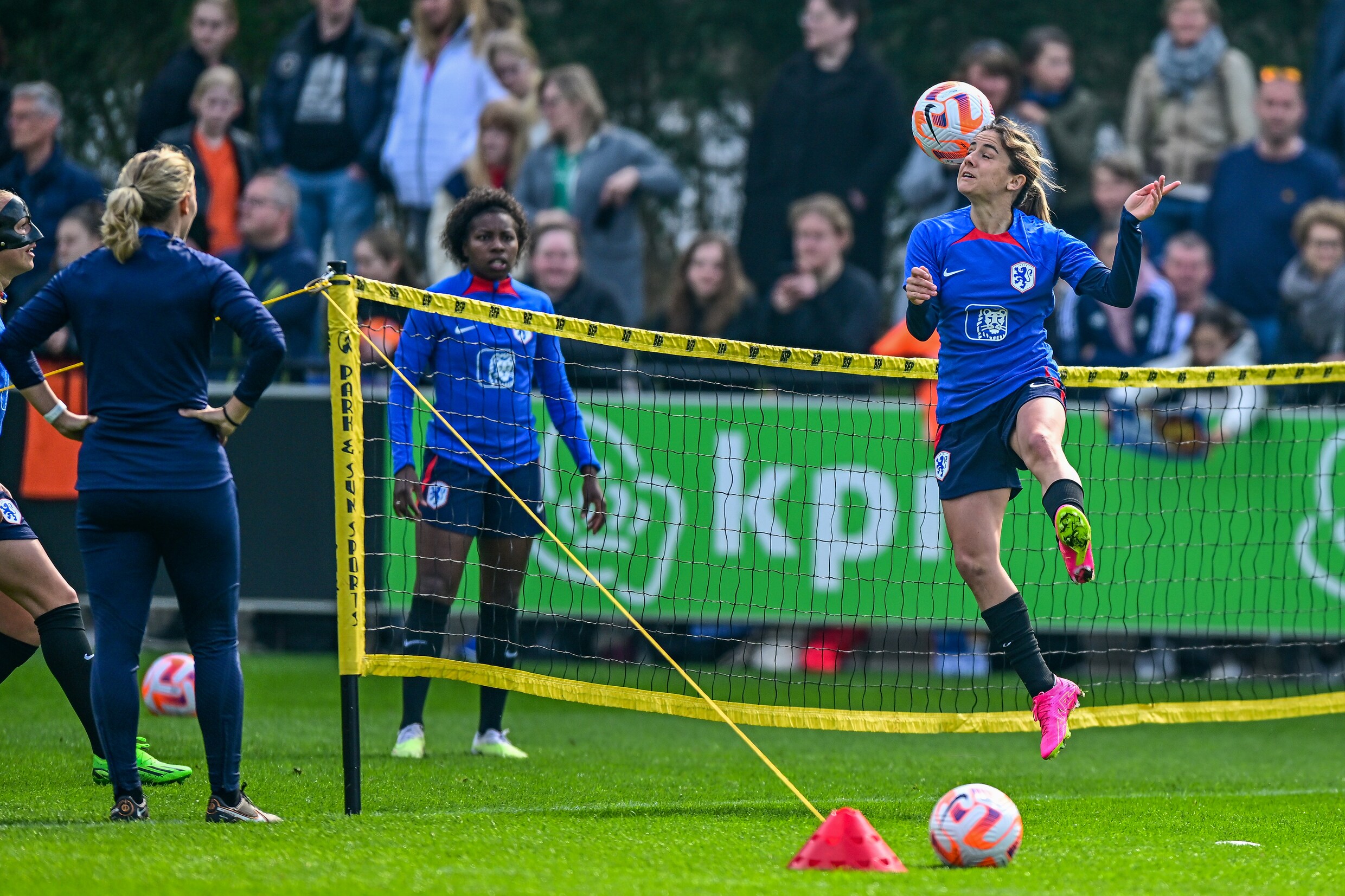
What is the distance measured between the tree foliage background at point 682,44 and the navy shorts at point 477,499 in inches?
382

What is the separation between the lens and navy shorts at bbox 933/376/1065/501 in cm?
628

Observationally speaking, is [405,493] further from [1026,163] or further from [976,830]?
[976,830]

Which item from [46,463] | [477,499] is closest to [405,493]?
[477,499]

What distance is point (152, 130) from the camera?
1341 cm

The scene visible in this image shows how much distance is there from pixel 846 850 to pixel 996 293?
94.9 inches

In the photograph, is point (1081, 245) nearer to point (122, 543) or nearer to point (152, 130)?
point (122, 543)

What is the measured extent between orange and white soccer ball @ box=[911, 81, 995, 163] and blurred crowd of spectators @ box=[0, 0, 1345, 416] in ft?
12.7

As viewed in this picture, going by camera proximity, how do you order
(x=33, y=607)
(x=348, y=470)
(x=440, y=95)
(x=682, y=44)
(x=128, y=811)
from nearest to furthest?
(x=128, y=811)
(x=348, y=470)
(x=33, y=607)
(x=440, y=95)
(x=682, y=44)

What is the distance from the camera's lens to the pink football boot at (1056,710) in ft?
19.7

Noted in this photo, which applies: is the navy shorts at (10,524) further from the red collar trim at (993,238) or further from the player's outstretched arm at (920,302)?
the red collar trim at (993,238)

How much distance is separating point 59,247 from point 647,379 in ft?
14.5

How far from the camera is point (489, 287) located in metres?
7.50

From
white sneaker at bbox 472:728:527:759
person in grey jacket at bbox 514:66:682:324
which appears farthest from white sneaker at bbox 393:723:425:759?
person in grey jacket at bbox 514:66:682:324

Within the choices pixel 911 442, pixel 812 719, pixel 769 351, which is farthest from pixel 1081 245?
pixel 911 442
